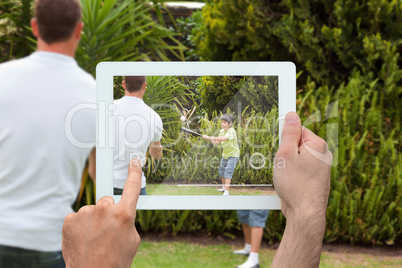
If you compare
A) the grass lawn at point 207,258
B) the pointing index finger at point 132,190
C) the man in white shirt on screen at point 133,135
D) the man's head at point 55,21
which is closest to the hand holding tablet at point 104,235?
the pointing index finger at point 132,190

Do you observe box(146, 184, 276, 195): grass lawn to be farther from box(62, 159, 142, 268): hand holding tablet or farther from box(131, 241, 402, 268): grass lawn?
box(131, 241, 402, 268): grass lawn

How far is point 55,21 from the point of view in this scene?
1877mm

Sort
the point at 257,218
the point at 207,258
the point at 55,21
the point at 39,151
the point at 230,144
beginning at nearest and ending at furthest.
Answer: the point at 230,144, the point at 39,151, the point at 55,21, the point at 257,218, the point at 207,258

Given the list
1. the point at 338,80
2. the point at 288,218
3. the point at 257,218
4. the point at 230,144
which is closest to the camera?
the point at 288,218

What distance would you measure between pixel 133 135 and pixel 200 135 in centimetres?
15

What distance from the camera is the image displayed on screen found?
91cm

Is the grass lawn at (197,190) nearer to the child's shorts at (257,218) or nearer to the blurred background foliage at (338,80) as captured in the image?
the child's shorts at (257,218)

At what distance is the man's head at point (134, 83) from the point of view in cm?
89

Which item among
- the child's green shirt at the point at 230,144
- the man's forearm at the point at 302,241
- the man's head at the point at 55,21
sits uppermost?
the man's head at the point at 55,21

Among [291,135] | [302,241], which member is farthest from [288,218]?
[291,135]

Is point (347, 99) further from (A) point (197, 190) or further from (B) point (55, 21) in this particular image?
(A) point (197, 190)

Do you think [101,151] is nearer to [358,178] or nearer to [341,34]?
[358,178]

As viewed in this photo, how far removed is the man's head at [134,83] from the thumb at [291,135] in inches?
12.8

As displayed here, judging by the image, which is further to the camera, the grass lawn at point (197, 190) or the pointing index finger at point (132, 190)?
the grass lawn at point (197, 190)
